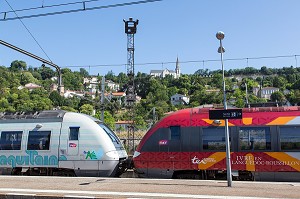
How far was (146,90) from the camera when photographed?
13462 cm

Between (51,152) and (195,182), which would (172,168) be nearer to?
(195,182)

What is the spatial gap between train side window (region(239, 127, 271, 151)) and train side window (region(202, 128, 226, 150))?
2.26 ft

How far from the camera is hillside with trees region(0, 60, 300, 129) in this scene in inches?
3552

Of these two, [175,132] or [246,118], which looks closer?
[246,118]

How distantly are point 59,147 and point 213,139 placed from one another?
6537mm

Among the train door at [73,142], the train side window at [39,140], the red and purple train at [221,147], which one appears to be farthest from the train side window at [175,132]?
the train side window at [39,140]

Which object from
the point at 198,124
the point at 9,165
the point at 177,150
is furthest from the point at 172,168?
the point at 9,165

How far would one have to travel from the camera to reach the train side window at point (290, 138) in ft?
40.6

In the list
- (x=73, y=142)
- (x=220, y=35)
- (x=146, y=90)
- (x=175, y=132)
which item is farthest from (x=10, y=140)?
(x=146, y=90)

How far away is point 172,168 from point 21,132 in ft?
22.8

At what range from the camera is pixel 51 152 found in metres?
14.3

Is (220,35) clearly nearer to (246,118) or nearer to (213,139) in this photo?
(246,118)

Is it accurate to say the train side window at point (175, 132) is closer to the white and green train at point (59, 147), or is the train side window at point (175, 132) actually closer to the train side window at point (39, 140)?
the white and green train at point (59, 147)

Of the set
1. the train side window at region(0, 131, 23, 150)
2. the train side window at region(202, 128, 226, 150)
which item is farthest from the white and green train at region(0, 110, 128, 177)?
the train side window at region(202, 128, 226, 150)
